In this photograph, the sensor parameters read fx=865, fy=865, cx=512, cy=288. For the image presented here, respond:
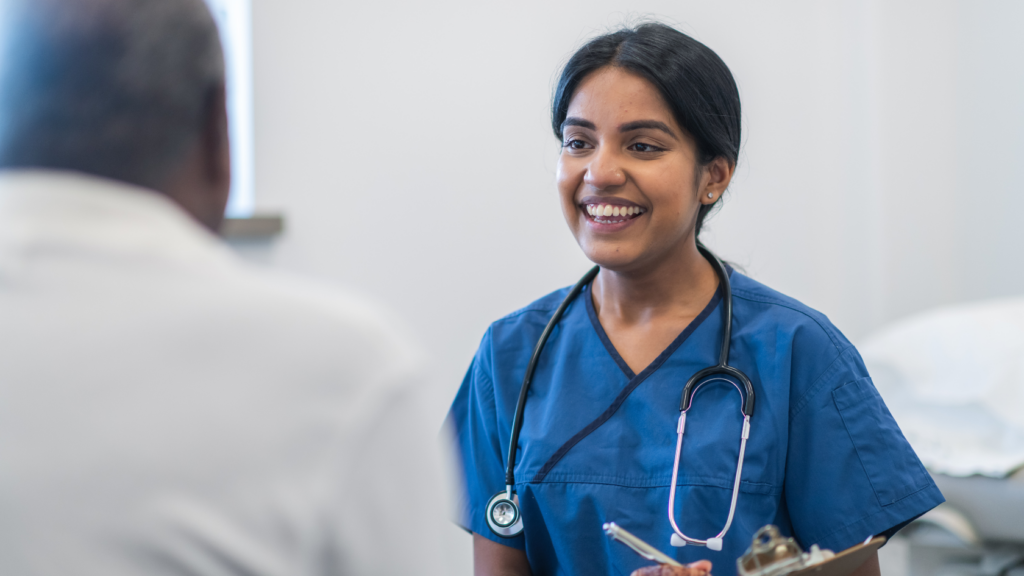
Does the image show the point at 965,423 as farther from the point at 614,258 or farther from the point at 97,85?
the point at 97,85

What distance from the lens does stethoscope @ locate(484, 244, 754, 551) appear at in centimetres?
104

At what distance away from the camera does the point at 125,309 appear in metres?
0.48

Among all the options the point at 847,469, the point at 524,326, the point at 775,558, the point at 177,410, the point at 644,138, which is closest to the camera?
the point at 177,410

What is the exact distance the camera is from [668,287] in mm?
1223

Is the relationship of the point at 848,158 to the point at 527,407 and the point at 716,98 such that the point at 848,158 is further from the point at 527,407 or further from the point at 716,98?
the point at 527,407

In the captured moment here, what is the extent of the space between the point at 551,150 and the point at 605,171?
1023 millimetres

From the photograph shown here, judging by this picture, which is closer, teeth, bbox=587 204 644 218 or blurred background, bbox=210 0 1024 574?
teeth, bbox=587 204 644 218

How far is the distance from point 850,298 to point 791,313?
1.81 metres

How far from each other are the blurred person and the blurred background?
1.06m

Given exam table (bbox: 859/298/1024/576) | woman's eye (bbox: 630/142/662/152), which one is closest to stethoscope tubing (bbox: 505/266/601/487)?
woman's eye (bbox: 630/142/662/152)

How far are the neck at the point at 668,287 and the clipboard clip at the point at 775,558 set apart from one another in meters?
0.42

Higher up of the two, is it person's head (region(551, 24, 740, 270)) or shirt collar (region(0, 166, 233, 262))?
person's head (region(551, 24, 740, 270))

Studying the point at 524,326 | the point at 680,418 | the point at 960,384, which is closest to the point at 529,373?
the point at 524,326

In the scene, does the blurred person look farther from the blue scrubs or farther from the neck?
the neck
